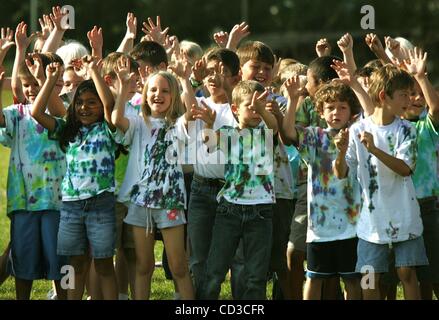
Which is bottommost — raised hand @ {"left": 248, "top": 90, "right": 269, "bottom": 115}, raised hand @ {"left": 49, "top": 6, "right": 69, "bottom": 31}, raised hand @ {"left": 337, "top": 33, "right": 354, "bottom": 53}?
raised hand @ {"left": 248, "top": 90, "right": 269, "bottom": 115}

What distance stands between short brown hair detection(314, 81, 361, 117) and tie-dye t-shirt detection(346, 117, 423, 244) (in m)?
0.23

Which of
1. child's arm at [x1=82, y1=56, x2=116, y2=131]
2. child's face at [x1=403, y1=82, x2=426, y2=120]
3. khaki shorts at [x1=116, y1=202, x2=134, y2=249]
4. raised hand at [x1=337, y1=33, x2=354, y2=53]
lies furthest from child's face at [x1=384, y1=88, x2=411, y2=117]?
khaki shorts at [x1=116, y1=202, x2=134, y2=249]

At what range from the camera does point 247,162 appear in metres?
7.50

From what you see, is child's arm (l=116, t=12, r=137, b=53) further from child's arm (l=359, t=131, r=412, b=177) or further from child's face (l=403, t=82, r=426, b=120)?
child's arm (l=359, t=131, r=412, b=177)

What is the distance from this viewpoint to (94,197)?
24.4ft

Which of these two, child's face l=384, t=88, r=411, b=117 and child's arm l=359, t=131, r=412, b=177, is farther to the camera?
child's face l=384, t=88, r=411, b=117

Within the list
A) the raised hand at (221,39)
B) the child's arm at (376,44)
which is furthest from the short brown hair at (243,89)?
the raised hand at (221,39)

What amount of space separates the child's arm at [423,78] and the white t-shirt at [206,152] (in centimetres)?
120

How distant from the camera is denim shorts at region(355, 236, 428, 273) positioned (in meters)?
7.18

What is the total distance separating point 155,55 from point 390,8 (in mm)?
39538

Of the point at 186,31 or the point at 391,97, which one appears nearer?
the point at 391,97
